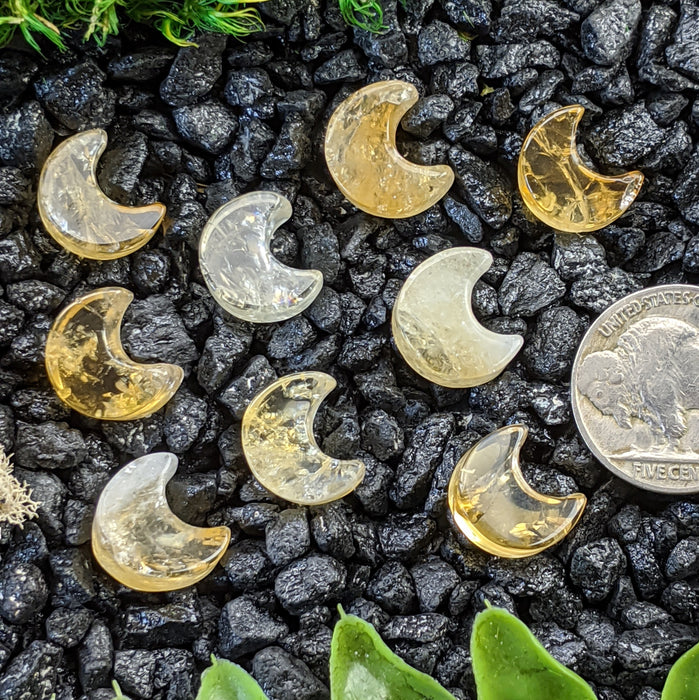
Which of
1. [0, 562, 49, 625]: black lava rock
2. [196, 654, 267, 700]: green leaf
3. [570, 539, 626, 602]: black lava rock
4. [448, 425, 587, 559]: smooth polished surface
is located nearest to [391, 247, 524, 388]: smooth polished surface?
[448, 425, 587, 559]: smooth polished surface

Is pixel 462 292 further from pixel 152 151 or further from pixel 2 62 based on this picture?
pixel 2 62

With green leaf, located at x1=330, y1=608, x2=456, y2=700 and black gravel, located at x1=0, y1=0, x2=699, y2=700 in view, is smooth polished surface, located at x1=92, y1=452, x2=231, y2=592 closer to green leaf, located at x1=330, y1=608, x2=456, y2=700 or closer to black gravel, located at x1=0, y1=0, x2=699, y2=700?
black gravel, located at x1=0, y1=0, x2=699, y2=700

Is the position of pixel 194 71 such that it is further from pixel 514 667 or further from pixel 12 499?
pixel 514 667

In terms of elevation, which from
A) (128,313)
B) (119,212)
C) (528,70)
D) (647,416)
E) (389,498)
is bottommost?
(389,498)

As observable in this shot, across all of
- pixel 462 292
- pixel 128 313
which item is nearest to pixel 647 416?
pixel 462 292

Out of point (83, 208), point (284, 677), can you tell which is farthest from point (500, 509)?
point (83, 208)
